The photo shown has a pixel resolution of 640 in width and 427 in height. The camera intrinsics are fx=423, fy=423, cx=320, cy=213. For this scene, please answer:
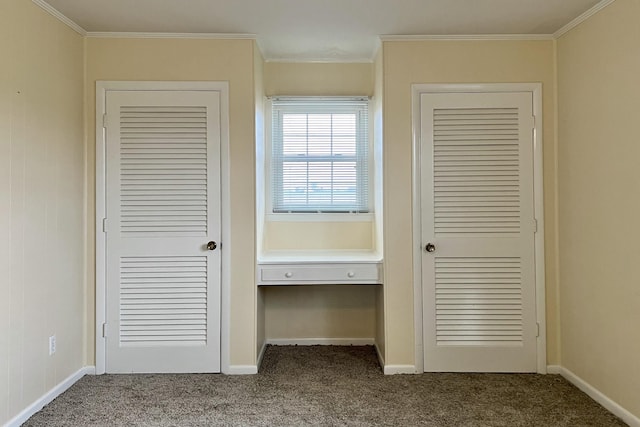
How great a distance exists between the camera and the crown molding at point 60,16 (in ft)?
7.93

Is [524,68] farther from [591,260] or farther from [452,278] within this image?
[452,278]

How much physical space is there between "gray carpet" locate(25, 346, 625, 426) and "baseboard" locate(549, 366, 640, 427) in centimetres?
4

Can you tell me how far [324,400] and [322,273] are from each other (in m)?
0.82

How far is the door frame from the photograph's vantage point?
114 inches

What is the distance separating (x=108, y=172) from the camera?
291cm

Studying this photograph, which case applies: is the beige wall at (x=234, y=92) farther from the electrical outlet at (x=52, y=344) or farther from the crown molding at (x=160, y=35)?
the electrical outlet at (x=52, y=344)

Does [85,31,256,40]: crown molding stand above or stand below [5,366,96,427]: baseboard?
above

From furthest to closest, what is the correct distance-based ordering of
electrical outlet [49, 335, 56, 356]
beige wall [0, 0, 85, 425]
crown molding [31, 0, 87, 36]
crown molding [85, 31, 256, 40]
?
crown molding [85, 31, 256, 40], electrical outlet [49, 335, 56, 356], crown molding [31, 0, 87, 36], beige wall [0, 0, 85, 425]

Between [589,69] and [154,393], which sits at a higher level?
[589,69]

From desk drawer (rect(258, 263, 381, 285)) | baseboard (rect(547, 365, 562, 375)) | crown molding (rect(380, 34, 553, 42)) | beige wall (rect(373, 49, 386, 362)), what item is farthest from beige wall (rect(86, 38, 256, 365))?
baseboard (rect(547, 365, 562, 375))

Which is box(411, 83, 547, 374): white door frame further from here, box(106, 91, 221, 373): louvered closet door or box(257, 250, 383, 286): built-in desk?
box(106, 91, 221, 373): louvered closet door

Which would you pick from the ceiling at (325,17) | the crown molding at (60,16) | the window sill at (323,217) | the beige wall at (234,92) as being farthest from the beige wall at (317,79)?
the crown molding at (60,16)

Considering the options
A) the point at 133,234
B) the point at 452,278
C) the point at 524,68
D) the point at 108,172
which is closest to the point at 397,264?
the point at 452,278

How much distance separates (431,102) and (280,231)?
1551 mm
